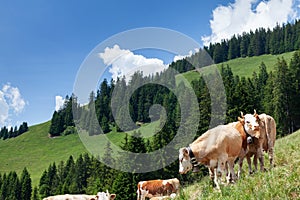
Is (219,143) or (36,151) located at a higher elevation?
(219,143)

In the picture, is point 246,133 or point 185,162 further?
point 246,133

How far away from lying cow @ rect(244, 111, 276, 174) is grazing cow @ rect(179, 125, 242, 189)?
3.52 ft

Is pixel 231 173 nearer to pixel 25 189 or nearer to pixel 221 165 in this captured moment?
pixel 221 165

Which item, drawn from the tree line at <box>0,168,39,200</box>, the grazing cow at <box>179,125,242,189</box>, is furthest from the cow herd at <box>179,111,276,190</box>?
the tree line at <box>0,168,39,200</box>

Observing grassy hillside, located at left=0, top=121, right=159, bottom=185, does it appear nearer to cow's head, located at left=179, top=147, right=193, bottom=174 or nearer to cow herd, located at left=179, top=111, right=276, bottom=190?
cow herd, located at left=179, top=111, right=276, bottom=190

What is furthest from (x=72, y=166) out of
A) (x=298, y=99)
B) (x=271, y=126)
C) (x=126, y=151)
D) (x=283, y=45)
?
(x=283, y=45)

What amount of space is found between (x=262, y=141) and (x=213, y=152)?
2.35 metres

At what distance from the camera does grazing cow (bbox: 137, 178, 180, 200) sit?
2341 cm

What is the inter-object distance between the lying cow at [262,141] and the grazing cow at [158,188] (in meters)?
11.9

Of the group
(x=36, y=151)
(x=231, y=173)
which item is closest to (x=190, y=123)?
(x=231, y=173)

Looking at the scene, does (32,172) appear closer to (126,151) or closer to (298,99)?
(126,151)

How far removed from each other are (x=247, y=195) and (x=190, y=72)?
173372mm

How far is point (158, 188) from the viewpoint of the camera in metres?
23.9

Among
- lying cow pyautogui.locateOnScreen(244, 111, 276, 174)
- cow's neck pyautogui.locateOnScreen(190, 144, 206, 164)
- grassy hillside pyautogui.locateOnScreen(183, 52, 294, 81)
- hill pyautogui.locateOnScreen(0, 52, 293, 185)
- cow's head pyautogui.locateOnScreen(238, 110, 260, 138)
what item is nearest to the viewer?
cow's neck pyautogui.locateOnScreen(190, 144, 206, 164)
